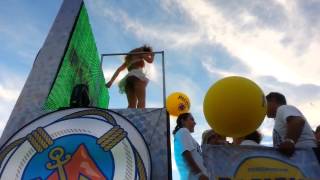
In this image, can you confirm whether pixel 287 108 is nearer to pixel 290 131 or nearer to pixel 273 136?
pixel 290 131

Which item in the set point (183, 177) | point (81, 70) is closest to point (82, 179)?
point (183, 177)

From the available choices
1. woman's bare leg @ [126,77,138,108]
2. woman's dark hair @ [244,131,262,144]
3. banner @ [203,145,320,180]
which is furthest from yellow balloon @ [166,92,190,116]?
banner @ [203,145,320,180]

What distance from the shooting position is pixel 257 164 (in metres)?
2.89

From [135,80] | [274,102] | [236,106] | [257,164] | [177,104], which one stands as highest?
[135,80]

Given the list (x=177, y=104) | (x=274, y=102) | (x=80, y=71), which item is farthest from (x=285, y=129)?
(x=80, y=71)

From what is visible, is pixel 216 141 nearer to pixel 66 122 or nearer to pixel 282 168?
pixel 282 168

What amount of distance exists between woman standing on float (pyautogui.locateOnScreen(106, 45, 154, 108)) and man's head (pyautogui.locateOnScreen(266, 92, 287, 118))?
6.33 feet

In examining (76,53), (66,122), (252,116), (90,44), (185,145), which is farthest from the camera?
(90,44)

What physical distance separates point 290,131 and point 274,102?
0.51 meters

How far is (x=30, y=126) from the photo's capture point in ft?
13.5

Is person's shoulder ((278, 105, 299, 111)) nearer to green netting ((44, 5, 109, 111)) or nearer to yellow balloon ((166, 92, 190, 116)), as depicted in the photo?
yellow balloon ((166, 92, 190, 116))

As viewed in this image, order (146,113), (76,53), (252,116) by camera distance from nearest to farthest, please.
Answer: (252,116)
(146,113)
(76,53)

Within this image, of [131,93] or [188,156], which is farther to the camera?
[131,93]

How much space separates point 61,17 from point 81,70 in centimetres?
100
